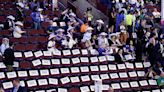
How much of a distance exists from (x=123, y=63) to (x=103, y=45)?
123cm

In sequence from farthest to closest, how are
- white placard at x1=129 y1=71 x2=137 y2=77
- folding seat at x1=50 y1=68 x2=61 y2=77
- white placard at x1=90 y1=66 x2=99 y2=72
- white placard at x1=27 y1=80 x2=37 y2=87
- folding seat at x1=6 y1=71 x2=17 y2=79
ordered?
white placard at x1=129 y1=71 x2=137 y2=77 → white placard at x1=90 y1=66 x2=99 y2=72 → folding seat at x1=50 y1=68 x2=61 y2=77 → white placard at x1=27 y1=80 x2=37 y2=87 → folding seat at x1=6 y1=71 x2=17 y2=79

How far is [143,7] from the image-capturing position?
100 ft

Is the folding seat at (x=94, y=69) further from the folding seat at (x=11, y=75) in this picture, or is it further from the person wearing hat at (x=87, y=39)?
the folding seat at (x=11, y=75)

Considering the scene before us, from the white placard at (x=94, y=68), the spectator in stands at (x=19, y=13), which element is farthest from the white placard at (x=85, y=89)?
the spectator in stands at (x=19, y=13)

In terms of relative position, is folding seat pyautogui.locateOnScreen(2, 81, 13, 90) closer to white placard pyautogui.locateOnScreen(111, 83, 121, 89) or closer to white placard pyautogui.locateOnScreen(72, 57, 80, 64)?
white placard pyautogui.locateOnScreen(72, 57, 80, 64)

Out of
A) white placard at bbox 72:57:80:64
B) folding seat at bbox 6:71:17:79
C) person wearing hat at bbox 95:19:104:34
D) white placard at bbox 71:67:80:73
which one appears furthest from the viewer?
person wearing hat at bbox 95:19:104:34

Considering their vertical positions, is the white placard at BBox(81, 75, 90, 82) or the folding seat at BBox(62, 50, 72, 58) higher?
the folding seat at BBox(62, 50, 72, 58)

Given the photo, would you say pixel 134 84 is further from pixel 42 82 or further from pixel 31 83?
pixel 31 83

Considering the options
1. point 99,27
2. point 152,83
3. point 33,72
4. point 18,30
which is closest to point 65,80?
point 33,72

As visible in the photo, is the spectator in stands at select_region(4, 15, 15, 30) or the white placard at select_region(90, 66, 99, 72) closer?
the white placard at select_region(90, 66, 99, 72)

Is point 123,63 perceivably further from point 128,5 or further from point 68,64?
point 128,5

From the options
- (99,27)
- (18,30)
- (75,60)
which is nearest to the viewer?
(75,60)

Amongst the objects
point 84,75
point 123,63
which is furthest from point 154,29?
point 84,75

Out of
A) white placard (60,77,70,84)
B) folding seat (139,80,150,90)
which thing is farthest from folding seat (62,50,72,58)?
folding seat (139,80,150,90)
